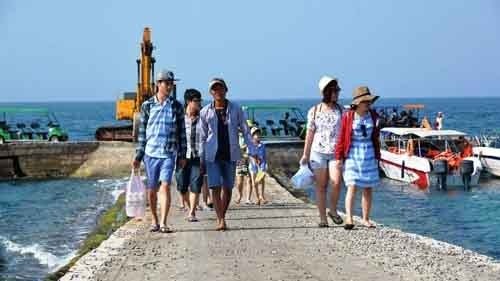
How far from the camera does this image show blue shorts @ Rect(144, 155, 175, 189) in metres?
10.6

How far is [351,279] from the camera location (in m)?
7.75

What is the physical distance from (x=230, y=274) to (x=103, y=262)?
5.45 feet

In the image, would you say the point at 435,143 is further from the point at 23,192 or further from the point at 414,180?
the point at 23,192

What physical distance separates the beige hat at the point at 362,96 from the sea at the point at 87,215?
526 cm

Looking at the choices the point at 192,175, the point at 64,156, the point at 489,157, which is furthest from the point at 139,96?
the point at 192,175

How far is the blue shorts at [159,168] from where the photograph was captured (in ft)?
34.8

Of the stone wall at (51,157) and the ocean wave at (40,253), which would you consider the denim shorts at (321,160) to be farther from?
the stone wall at (51,157)

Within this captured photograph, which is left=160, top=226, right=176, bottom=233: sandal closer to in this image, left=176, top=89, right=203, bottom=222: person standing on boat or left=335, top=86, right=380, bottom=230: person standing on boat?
left=176, top=89, right=203, bottom=222: person standing on boat

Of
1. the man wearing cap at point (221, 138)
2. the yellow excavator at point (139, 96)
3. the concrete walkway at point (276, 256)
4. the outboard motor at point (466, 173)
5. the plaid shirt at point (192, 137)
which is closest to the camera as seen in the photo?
the concrete walkway at point (276, 256)

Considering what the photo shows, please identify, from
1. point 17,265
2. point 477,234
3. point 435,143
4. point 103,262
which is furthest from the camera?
point 435,143

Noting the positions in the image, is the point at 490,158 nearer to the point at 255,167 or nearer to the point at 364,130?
the point at 255,167

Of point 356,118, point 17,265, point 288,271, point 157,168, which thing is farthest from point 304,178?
point 17,265

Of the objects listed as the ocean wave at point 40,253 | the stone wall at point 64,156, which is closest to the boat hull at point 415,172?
the stone wall at point 64,156

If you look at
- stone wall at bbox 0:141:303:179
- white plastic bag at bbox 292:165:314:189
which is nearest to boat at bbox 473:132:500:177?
stone wall at bbox 0:141:303:179
